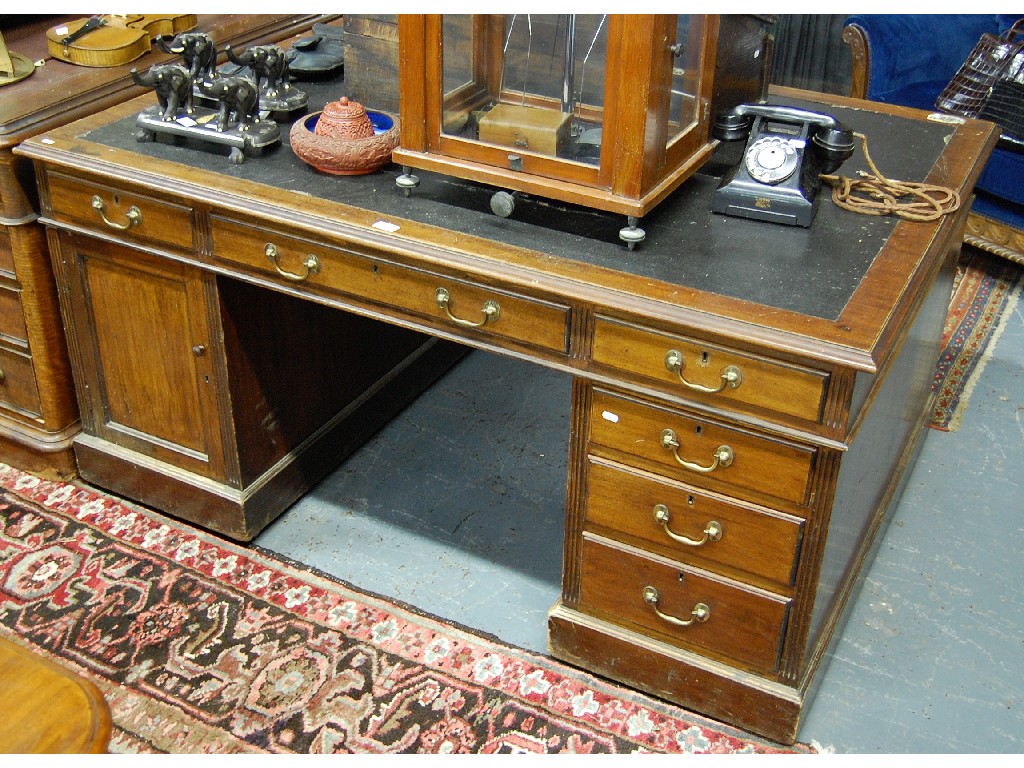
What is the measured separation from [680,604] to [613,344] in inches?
24.5

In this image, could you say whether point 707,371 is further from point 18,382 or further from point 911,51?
point 911,51

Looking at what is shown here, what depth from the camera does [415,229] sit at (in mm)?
2402

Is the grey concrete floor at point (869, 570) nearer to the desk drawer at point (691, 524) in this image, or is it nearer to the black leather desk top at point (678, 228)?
the desk drawer at point (691, 524)

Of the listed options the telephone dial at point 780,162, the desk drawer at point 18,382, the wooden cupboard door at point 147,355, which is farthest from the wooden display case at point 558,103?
the desk drawer at point 18,382

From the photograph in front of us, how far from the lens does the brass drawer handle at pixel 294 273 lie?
8.20 feet

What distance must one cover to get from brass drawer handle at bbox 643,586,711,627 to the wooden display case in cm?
76

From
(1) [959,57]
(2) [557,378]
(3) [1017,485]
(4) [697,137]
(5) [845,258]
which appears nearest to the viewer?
(5) [845,258]

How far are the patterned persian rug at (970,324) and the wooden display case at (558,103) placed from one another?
5.38 ft

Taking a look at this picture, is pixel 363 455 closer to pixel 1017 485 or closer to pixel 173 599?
pixel 173 599

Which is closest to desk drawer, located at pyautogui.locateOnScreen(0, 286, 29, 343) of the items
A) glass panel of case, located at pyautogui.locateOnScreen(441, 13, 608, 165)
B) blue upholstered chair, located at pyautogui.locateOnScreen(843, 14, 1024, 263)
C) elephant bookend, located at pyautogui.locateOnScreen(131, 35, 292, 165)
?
elephant bookend, located at pyautogui.locateOnScreen(131, 35, 292, 165)

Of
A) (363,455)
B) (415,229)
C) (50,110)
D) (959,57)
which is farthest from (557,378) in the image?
(959,57)

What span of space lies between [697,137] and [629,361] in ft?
2.00

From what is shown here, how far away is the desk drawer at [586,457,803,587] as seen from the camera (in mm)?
2316

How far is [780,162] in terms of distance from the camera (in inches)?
95.5
